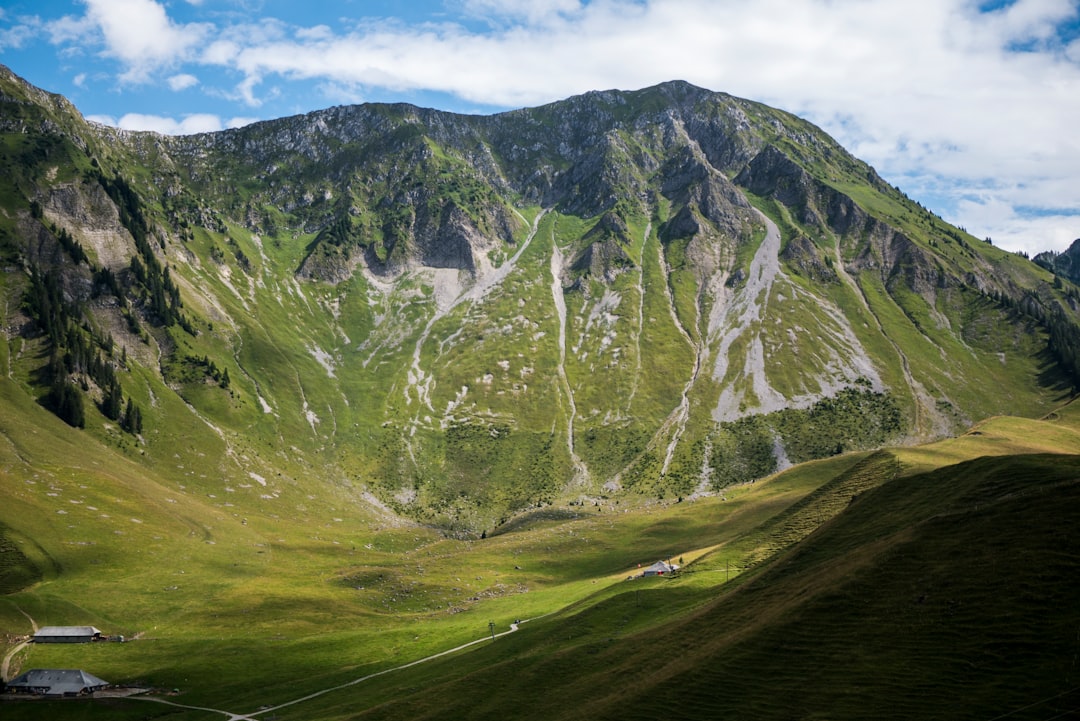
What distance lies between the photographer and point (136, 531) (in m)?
175

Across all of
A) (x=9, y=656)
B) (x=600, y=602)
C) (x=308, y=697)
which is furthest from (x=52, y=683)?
(x=600, y=602)

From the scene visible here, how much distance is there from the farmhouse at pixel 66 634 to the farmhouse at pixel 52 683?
1769 cm

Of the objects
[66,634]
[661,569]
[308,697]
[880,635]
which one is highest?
[880,635]

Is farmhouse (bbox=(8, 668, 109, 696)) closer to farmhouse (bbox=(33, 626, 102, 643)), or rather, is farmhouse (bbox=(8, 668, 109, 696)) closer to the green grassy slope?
farmhouse (bbox=(33, 626, 102, 643))

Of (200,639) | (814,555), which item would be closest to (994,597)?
(814,555)

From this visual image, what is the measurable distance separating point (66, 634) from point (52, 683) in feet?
75.3

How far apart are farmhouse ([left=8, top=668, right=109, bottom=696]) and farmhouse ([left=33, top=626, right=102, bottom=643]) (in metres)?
17.7

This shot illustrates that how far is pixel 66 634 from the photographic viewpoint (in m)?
123

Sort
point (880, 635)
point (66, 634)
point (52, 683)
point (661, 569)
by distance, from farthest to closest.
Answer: point (661, 569), point (66, 634), point (52, 683), point (880, 635)

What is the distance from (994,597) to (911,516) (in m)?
24.2

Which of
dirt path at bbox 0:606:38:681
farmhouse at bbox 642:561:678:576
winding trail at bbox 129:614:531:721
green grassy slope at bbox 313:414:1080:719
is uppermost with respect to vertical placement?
green grassy slope at bbox 313:414:1080:719

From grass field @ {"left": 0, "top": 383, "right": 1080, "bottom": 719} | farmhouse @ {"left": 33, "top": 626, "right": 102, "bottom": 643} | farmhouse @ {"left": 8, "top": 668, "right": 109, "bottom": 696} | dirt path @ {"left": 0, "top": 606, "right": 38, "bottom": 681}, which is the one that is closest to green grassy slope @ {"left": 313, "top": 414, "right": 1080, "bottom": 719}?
grass field @ {"left": 0, "top": 383, "right": 1080, "bottom": 719}

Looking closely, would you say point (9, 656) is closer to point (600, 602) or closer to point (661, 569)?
point (600, 602)

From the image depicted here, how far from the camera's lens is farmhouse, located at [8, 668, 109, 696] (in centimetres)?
10200
